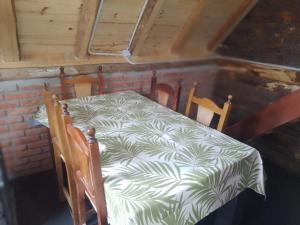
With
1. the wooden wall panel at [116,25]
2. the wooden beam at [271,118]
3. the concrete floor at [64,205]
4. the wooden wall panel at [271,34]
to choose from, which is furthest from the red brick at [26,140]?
the wooden wall panel at [271,34]

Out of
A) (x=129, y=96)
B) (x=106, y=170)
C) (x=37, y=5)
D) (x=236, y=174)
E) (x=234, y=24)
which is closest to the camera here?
(x=106, y=170)

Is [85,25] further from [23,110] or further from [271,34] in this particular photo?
[271,34]

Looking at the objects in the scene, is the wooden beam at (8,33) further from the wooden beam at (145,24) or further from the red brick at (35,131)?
the wooden beam at (145,24)

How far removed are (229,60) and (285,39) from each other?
82 centimetres

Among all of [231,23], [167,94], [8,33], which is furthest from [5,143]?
[231,23]

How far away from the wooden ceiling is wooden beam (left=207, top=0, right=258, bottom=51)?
0.4 inches

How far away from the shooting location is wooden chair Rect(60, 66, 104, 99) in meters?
2.14

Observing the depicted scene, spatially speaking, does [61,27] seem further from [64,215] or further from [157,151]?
[64,215]

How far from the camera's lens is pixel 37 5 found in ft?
5.64

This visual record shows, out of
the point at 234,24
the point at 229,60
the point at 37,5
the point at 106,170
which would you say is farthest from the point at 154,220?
the point at 229,60

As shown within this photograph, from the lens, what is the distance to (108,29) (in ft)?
7.21

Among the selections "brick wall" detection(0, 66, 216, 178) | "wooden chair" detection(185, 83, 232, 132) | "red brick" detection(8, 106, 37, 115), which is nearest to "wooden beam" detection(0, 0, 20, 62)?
"brick wall" detection(0, 66, 216, 178)

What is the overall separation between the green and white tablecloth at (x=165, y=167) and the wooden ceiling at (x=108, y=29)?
61cm

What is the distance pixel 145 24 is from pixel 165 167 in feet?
5.04
